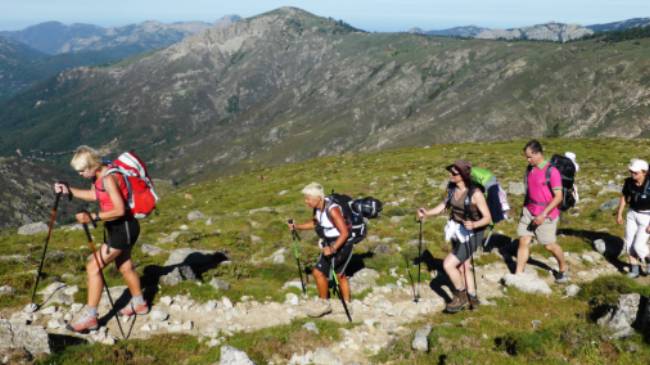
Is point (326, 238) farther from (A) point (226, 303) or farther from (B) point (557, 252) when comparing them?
(B) point (557, 252)

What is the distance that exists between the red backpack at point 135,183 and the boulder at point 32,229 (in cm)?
1898

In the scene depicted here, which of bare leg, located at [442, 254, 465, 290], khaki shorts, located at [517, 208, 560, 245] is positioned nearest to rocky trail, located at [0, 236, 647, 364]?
bare leg, located at [442, 254, 465, 290]

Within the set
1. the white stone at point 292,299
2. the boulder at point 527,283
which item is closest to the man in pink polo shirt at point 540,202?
the boulder at point 527,283

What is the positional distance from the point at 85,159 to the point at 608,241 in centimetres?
1701

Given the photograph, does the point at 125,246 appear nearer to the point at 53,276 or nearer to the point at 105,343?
the point at 105,343

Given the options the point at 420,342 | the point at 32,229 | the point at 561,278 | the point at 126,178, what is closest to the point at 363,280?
the point at 420,342

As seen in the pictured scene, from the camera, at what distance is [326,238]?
1116 centimetres

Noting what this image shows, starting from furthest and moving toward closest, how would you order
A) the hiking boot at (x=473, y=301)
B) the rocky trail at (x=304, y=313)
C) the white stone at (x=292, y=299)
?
the white stone at (x=292, y=299) → the hiking boot at (x=473, y=301) → the rocky trail at (x=304, y=313)

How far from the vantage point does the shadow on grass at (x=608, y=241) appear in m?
14.8

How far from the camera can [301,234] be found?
64.8 ft

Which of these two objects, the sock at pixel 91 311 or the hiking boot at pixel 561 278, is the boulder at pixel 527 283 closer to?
the hiking boot at pixel 561 278

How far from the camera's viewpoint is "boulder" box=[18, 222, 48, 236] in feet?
79.5

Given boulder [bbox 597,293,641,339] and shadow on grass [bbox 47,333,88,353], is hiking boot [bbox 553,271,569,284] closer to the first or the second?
boulder [bbox 597,293,641,339]

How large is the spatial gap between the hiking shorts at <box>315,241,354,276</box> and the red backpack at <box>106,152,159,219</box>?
14.8 feet
